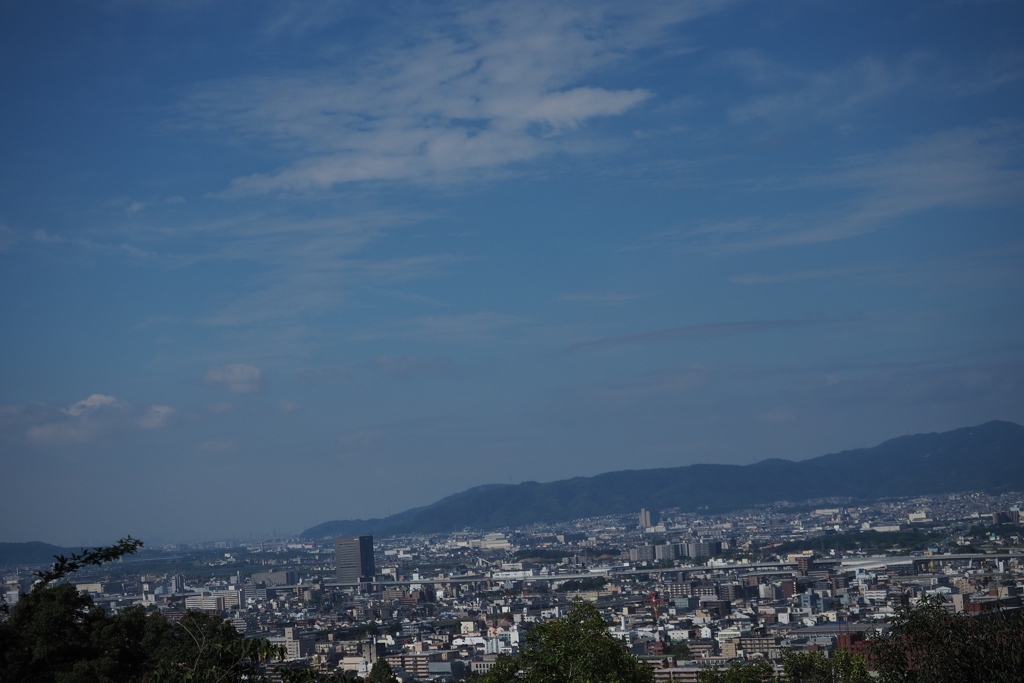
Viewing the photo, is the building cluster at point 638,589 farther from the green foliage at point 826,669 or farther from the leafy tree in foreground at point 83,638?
the leafy tree in foreground at point 83,638

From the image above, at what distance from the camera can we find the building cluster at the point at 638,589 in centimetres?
4878

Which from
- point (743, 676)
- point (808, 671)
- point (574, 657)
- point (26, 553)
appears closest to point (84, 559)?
point (574, 657)

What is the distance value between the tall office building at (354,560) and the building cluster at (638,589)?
220 millimetres

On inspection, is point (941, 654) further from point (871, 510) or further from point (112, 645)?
point (871, 510)

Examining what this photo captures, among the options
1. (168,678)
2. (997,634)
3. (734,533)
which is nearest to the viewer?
(168,678)

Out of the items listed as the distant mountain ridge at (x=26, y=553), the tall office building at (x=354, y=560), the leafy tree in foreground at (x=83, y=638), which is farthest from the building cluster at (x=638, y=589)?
the distant mountain ridge at (x=26, y=553)

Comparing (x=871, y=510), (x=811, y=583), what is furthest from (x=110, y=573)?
(x=871, y=510)

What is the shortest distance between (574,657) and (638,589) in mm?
73623

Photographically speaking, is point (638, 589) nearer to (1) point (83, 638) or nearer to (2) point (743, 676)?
(2) point (743, 676)

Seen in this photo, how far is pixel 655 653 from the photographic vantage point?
4769cm

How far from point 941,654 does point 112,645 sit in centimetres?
944

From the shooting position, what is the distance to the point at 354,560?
12075cm

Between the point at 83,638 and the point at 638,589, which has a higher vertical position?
the point at 83,638

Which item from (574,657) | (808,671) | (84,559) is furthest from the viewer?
(808,671)
